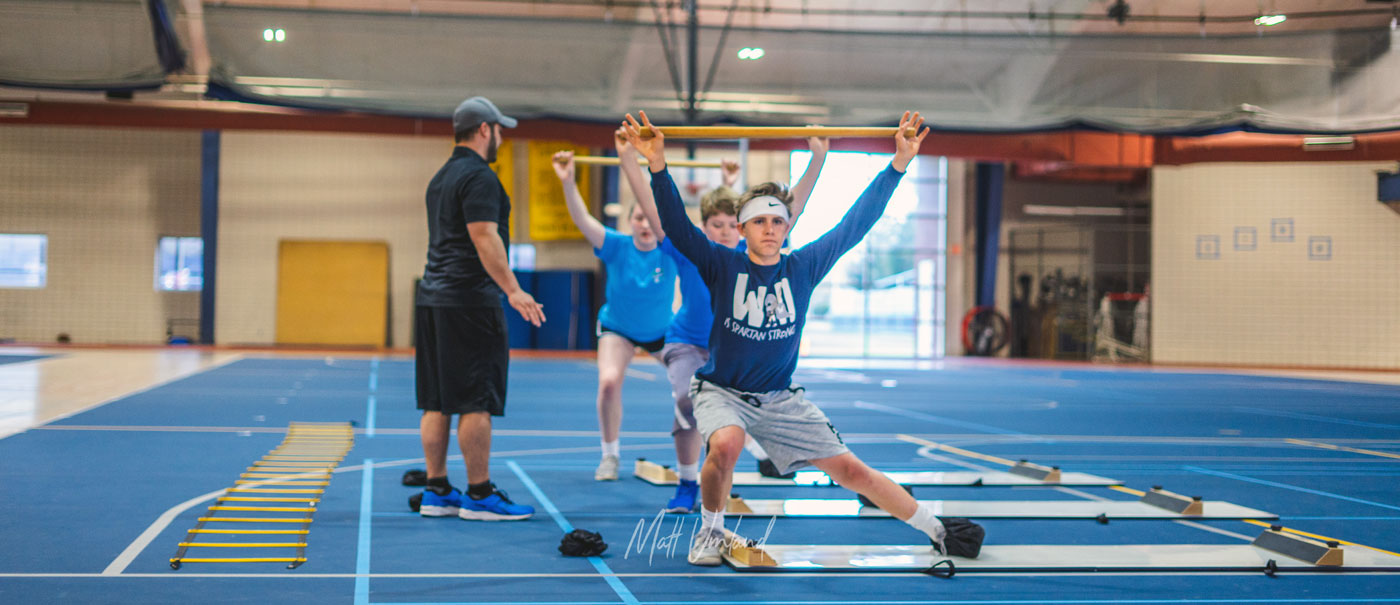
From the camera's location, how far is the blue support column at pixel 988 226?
91.8 feet

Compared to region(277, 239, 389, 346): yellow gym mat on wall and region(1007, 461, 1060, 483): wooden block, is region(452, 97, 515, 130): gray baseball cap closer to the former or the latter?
region(1007, 461, 1060, 483): wooden block

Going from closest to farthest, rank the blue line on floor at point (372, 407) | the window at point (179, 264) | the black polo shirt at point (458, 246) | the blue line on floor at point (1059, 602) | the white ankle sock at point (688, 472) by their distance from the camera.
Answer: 1. the blue line on floor at point (1059, 602)
2. the black polo shirt at point (458, 246)
3. the white ankle sock at point (688, 472)
4. the blue line on floor at point (372, 407)
5. the window at point (179, 264)

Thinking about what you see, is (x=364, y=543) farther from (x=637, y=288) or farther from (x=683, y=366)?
(x=637, y=288)

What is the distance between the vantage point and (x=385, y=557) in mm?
4195

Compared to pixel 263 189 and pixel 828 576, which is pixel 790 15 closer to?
pixel 263 189

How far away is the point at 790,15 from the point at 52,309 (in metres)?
20.4

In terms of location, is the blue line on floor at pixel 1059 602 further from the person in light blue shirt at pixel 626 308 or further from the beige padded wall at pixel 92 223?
the beige padded wall at pixel 92 223

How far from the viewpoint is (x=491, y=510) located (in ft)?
16.6

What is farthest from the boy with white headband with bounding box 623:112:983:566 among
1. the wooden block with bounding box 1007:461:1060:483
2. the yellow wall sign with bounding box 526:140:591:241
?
the yellow wall sign with bounding box 526:140:591:241

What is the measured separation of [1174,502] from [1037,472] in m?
1.17

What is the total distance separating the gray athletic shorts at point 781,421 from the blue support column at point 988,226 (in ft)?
82.0

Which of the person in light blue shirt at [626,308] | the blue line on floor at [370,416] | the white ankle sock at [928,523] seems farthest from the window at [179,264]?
the white ankle sock at [928,523]

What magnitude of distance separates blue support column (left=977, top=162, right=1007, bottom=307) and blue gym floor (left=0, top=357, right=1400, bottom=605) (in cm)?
1496

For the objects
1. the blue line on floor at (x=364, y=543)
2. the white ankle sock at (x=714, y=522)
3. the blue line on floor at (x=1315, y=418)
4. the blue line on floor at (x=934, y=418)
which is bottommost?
the blue line on floor at (x=934, y=418)
